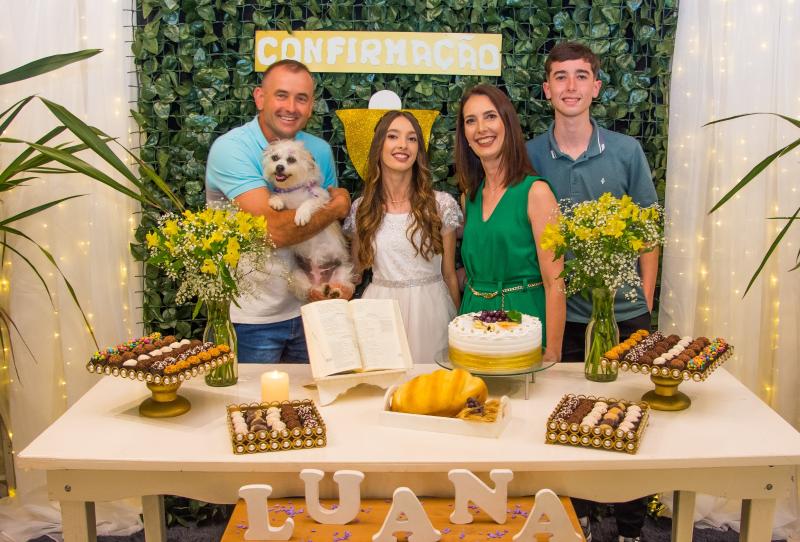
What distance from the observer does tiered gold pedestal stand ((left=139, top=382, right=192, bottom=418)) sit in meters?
2.05

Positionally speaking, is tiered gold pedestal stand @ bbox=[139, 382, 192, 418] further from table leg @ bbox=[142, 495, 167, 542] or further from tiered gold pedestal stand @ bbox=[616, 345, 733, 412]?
tiered gold pedestal stand @ bbox=[616, 345, 733, 412]

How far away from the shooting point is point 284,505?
1.90 metres

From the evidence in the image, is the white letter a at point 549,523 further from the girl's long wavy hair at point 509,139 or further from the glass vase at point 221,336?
the girl's long wavy hair at point 509,139

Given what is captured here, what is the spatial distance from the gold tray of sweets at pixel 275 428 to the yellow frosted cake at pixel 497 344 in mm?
484

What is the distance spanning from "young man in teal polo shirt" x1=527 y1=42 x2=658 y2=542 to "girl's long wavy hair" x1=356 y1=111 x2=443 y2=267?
476 mm

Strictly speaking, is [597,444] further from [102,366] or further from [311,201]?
[311,201]

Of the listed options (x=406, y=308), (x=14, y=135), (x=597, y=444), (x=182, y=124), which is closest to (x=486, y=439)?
(x=597, y=444)

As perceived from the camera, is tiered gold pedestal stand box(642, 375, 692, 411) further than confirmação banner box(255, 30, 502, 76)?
No

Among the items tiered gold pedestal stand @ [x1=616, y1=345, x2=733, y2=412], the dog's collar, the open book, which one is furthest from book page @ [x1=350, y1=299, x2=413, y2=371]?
the dog's collar

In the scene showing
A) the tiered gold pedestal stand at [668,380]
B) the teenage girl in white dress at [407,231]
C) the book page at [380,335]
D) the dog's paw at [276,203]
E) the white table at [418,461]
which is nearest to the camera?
the white table at [418,461]

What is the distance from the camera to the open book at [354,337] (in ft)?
7.11

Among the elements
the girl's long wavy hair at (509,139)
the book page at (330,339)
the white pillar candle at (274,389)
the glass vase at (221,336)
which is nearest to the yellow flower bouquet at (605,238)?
the girl's long wavy hair at (509,139)

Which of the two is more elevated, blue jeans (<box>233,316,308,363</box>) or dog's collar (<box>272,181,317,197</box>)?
dog's collar (<box>272,181,317,197</box>)

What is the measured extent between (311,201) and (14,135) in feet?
4.05
